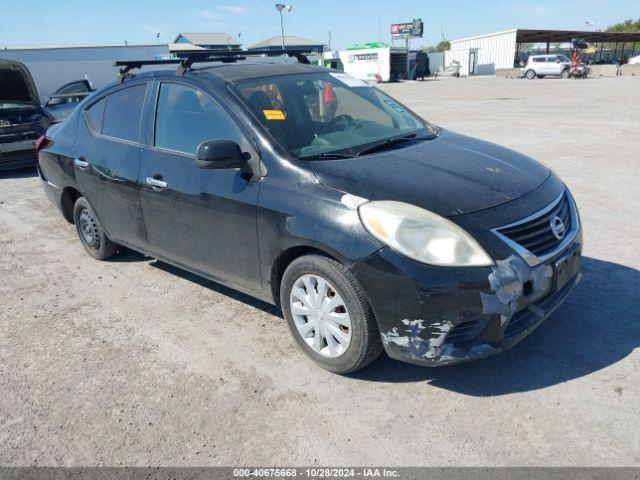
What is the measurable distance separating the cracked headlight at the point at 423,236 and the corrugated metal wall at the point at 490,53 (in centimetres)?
5986

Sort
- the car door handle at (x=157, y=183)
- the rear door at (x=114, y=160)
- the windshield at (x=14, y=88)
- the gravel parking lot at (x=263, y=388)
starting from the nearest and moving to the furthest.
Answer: the gravel parking lot at (x=263, y=388) < the car door handle at (x=157, y=183) < the rear door at (x=114, y=160) < the windshield at (x=14, y=88)

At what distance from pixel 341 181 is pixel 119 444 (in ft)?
5.88

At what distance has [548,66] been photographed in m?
39.8

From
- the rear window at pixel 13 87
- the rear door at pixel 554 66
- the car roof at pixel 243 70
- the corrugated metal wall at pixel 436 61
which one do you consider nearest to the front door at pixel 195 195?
the car roof at pixel 243 70

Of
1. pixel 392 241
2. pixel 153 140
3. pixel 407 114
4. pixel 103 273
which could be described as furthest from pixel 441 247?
pixel 103 273

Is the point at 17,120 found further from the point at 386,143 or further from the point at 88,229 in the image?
the point at 386,143

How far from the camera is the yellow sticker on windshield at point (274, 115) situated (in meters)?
3.48

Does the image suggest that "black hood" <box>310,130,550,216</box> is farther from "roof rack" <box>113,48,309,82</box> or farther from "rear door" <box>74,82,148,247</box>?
"rear door" <box>74,82,148,247</box>

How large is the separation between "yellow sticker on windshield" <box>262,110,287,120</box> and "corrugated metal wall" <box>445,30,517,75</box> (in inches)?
2330

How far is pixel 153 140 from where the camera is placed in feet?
13.3

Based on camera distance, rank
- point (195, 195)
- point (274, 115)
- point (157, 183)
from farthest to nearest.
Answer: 1. point (157, 183)
2. point (195, 195)
3. point (274, 115)

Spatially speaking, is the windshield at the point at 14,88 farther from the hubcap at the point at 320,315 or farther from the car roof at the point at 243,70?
the hubcap at the point at 320,315

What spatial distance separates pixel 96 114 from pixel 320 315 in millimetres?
3044

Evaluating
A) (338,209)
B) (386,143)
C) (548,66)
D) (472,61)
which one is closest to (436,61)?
(472,61)
